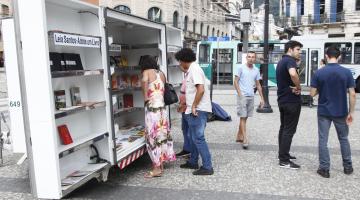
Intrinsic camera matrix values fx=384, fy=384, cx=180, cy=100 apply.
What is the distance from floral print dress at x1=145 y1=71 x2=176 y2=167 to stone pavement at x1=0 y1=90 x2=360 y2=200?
14.7 inches

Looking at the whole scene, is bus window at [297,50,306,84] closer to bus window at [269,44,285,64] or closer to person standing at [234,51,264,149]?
bus window at [269,44,285,64]

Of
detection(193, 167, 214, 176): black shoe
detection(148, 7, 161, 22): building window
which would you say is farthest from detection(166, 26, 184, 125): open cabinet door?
detection(148, 7, 161, 22): building window

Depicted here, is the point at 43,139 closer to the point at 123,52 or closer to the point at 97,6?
the point at 97,6

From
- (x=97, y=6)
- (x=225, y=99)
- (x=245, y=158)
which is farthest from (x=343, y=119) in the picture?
(x=225, y=99)

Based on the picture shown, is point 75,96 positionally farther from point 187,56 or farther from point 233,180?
point 233,180

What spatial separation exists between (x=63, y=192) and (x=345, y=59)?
1816 centimetres

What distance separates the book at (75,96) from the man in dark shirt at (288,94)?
296 cm

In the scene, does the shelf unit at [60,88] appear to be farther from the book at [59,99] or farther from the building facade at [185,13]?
the building facade at [185,13]

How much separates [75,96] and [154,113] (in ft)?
3.75

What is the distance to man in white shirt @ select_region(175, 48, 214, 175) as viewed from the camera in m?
5.41

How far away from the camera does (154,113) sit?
5.54m

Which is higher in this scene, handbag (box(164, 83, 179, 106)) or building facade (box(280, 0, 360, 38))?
building facade (box(280, 0, 360, 38))

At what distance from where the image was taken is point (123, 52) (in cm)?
757

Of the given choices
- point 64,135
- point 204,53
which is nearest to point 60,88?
point 64,135
